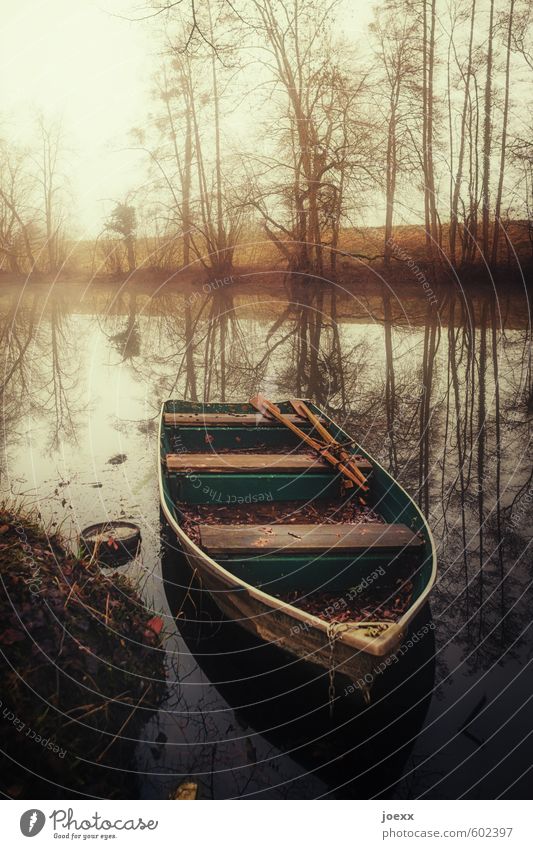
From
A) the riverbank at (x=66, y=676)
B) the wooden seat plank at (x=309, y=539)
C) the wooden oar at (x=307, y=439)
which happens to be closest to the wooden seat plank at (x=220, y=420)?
the wooden oar at (x=307, y=439)

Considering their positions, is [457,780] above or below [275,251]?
below

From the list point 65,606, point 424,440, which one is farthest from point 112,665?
point 424,440

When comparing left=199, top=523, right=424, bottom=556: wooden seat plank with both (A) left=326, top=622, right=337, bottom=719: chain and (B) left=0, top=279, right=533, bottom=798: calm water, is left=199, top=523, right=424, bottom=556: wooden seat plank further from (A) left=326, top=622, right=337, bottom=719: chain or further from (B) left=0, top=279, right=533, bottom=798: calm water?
(A) left=326, top=622, right=337, bottom=719: chain

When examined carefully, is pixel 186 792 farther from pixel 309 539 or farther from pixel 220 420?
pixel 220 420

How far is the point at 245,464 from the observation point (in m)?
6.24

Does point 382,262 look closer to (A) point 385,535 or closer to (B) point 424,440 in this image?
(B) point 424,440

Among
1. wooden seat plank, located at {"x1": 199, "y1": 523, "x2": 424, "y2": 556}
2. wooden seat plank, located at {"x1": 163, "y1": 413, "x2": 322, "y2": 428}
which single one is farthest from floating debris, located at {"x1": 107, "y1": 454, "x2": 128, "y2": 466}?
wooden seat plank, located at {"x1": 199, "y1": 523, "x2": 424, "y2": 556}

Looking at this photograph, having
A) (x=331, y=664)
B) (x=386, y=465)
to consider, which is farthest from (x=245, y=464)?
(x=331, y=664)

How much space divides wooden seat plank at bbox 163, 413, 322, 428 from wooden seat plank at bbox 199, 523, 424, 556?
9.87 ft

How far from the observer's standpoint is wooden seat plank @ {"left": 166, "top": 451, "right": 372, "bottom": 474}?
607cm

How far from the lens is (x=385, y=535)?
467cm

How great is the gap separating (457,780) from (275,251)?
1128 inches

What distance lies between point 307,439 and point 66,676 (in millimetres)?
4168

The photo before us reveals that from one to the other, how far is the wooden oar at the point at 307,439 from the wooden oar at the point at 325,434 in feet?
0.17
